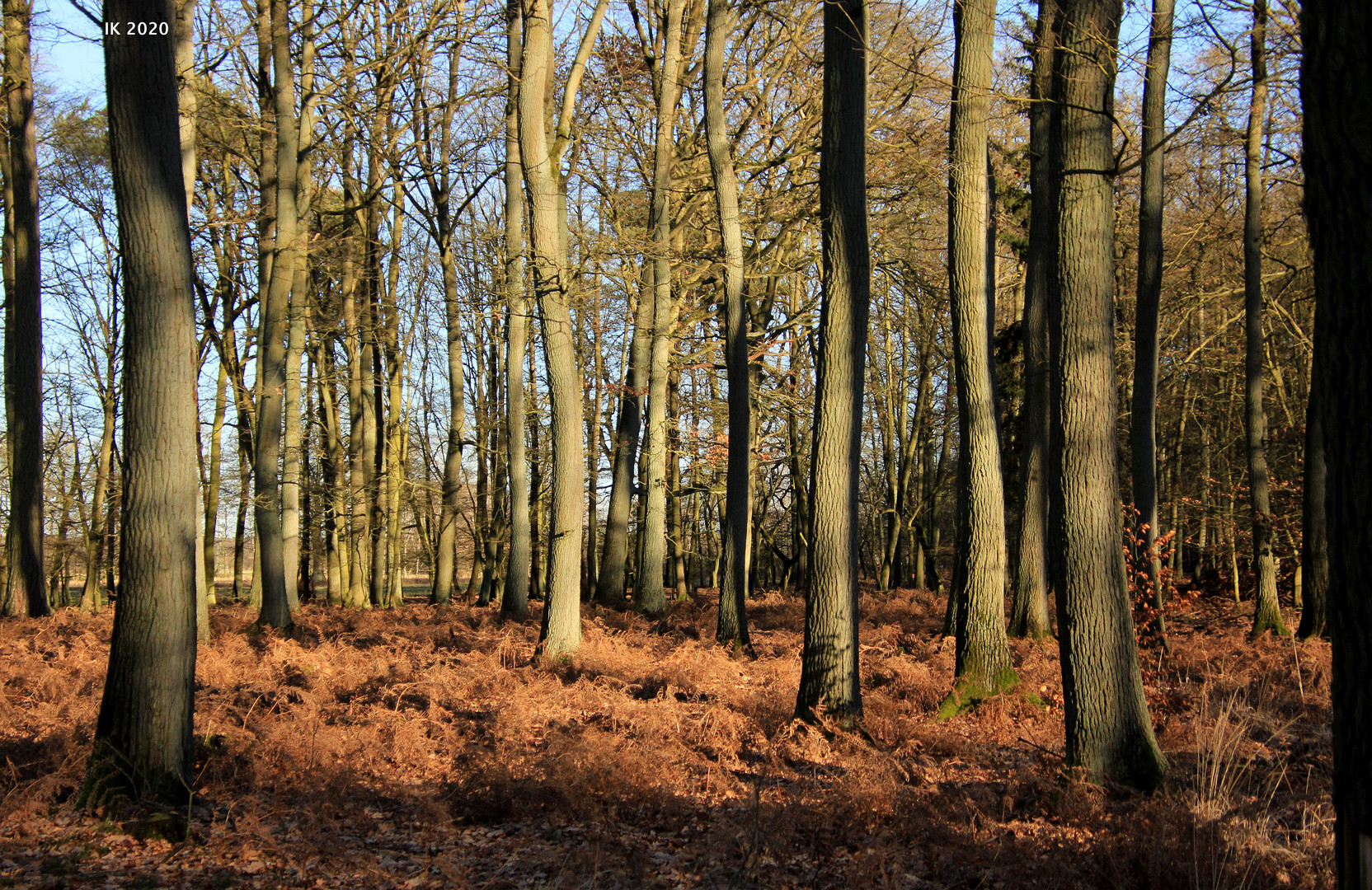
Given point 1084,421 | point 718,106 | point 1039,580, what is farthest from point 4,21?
point 1039,580

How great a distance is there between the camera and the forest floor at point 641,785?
14.4ft

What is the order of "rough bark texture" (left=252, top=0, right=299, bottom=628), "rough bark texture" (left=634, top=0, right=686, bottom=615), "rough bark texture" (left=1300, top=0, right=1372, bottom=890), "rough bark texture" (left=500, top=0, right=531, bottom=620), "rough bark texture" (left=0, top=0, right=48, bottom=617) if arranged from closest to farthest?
"rough bark texture" (left=1300, top=0, right=1372, bottom=890) < "rough bark texture" (left=500, top=0, right=531, bottom=620) < "rough bark texture" (left=252, top=0, right=299, bottom=628) < "rough bark texture" (left=0, top=0, right=48, bottom=617) < "rough bark texture" (left=634, top=0, right=686, bottom=615)

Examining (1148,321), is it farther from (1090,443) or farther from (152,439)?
(152,439)

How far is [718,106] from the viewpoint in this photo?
11891 mm

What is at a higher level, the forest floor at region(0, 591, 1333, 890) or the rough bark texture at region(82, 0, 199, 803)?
the rough bark texture at region(82, 0, 199, 803)

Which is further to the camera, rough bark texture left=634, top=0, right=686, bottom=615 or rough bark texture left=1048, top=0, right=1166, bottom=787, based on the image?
rough bark texture left=634, top=0, right=686, bottom=615

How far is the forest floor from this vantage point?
4.38 metres

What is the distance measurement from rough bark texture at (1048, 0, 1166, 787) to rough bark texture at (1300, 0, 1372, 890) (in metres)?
3.23

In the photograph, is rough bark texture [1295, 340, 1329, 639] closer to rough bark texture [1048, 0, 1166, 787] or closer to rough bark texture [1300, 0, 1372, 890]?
rough bark texture [1048, 0, 1166, 787]

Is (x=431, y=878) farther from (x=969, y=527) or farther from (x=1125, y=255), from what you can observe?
(x=1125, y=255)

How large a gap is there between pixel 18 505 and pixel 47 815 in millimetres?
10569

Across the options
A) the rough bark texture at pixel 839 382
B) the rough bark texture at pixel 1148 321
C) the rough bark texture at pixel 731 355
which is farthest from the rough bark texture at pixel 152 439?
the rough bark texture at pixel 1148 321

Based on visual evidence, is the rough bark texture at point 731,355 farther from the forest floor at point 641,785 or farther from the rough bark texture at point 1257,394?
the rough bark texture at point 1257,394

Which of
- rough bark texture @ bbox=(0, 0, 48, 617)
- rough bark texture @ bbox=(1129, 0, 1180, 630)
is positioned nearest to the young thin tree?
rough bark texture @ bbox=(1129, 0, 1180, 630)
